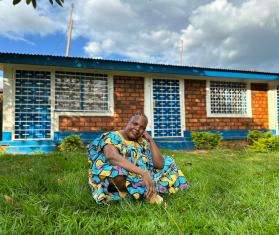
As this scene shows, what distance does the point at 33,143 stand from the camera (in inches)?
432

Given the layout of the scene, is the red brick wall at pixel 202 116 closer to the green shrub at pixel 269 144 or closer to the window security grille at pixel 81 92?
the green shrub at pixel 269 144

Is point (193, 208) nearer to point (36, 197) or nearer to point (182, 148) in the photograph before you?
point (36, 197)

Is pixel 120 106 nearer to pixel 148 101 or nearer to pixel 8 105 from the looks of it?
pixel 148 101

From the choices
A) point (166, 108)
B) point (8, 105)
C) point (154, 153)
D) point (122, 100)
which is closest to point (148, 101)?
point (166, 108)

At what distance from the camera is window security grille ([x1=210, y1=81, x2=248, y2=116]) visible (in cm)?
1412

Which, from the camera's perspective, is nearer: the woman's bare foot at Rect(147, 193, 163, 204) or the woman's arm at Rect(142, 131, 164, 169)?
the woman's bare foot at Rect(147, 193, 163, 204)

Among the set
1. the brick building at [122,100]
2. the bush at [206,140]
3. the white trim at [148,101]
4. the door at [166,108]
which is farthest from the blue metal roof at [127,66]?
the bush at [206,140]

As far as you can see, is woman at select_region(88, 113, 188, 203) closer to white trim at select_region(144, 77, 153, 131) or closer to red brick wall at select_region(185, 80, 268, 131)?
white trim at select_region(144, 77, 153, 131)

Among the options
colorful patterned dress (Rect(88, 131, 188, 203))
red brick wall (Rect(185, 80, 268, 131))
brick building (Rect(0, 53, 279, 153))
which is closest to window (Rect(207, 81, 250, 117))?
brick building (Rect(0, 53, 279, 153))

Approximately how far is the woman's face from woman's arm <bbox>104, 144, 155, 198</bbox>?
0.99 feet

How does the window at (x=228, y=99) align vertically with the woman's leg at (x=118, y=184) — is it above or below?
above

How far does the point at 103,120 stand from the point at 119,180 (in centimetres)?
824

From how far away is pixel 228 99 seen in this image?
14.4 metres

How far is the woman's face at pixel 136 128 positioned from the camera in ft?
13.7
